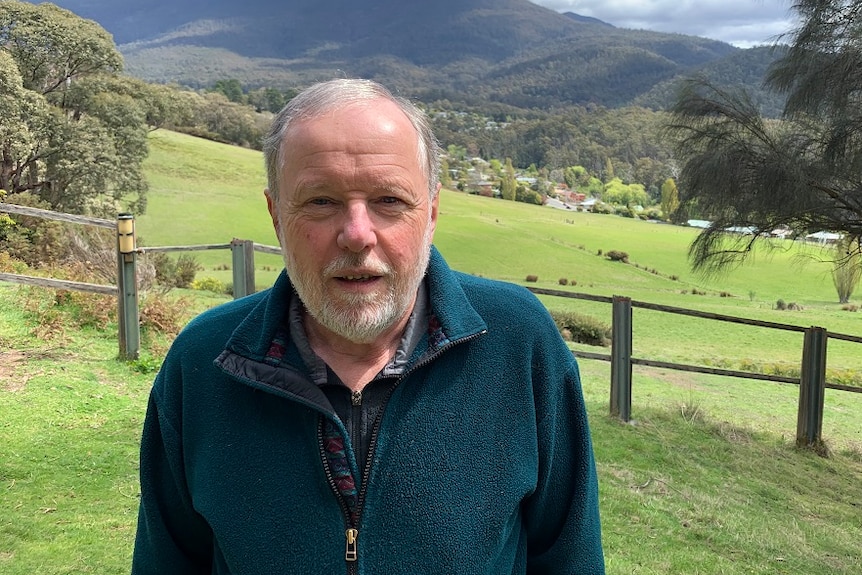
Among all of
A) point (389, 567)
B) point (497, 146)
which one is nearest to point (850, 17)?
point (389, 567)

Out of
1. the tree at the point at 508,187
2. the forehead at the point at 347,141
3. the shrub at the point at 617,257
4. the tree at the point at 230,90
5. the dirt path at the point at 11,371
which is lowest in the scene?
the shrub at the point at 617,257

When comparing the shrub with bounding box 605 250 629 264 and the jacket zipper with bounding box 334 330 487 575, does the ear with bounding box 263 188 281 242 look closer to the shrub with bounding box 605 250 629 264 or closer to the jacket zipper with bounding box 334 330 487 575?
the jacket zipper with bounding box 334 330 487 575

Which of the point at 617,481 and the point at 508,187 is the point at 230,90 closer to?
the point at 508,187

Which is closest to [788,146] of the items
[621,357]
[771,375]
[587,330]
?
[771,375]

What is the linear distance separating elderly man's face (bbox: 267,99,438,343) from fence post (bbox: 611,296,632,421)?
471cm

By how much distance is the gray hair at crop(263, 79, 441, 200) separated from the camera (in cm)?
121

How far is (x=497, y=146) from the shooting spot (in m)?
105

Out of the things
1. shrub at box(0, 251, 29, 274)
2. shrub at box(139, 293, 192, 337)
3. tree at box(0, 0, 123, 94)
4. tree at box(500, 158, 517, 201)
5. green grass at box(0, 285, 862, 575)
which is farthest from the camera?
tree at box(500, 158, 517, 201)

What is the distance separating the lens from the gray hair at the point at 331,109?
47.8 inches

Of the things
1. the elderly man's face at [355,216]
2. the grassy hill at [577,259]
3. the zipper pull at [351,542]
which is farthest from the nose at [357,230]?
the grassy hill at [577,259]

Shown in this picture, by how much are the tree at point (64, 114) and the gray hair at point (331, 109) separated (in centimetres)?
1661

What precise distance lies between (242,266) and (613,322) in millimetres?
3001

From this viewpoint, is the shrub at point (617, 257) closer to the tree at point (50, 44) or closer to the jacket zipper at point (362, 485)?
the tree at point (50, 44)

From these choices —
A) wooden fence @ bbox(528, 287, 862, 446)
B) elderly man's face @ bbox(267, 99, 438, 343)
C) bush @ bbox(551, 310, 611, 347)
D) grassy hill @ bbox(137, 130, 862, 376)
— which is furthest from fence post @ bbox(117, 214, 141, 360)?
grassy hill @ bbox(137, 130, 862, 376)
